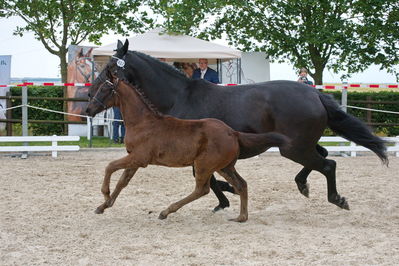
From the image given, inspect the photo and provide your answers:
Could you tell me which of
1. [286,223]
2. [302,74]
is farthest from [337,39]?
[286,223]

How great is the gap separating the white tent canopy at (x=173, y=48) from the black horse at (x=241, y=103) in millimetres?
6065

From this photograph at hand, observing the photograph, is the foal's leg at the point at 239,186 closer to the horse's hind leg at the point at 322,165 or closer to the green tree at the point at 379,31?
the horse's hind leg at the point at 322,165

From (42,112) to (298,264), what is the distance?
421 inches

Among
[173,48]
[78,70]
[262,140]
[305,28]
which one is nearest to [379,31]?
[305,28]

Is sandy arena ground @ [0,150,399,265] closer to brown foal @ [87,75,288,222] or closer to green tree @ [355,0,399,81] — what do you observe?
brown foal @ [87,75,288,222]

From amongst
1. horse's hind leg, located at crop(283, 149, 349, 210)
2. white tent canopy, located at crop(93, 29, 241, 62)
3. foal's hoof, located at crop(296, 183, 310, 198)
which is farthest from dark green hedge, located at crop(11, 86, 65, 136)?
horse's hind leg, located at crop(283, 149, 349, 210)

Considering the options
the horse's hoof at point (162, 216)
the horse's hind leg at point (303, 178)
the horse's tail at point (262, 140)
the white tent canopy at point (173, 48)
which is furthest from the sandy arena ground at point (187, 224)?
the white tent canopy at point (173, 48)

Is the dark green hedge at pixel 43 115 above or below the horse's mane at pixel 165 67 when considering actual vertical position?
below

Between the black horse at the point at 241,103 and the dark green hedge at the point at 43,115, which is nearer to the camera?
the black horse at the point at 241,103

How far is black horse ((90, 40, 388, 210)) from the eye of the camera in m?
5.48

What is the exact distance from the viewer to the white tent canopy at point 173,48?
1178cm

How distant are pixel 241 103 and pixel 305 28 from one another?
31.4 feet

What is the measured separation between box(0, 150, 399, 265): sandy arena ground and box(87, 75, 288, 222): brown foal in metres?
0.54

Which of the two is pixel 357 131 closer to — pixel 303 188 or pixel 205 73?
pixel 303 188
